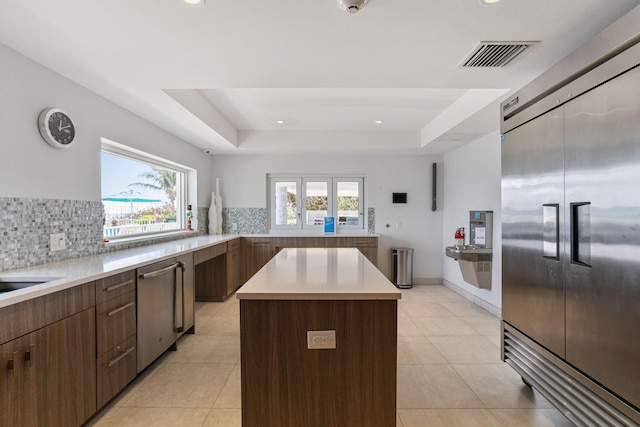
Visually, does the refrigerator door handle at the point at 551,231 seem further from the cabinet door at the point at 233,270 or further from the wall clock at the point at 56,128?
the cabinet door at the point at 233,270

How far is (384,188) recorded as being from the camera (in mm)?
5387

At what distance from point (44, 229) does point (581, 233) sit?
331 cm

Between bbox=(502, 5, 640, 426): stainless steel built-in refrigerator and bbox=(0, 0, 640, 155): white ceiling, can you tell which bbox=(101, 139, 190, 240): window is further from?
bbox=(502, 5, 640, 426): stainless steel built-in refrigerator

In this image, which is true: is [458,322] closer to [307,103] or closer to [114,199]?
[307,103]

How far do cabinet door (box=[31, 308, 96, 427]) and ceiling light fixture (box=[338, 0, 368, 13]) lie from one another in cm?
214

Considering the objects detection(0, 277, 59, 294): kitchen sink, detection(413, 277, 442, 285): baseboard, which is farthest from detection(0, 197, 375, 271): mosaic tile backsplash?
detection(413, 277, 442, 285): baseboard

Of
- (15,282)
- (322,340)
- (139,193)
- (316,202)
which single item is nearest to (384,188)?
(316,202)

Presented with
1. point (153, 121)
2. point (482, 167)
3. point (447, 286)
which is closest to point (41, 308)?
point (153, 121)

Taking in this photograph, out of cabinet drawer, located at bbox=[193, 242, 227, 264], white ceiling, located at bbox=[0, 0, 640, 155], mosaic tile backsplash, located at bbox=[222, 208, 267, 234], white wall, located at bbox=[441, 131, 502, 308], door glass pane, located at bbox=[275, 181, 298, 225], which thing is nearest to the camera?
white ceiling, located at bbox=[0, 0, 640, 155]

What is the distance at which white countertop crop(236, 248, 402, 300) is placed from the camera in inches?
54.5

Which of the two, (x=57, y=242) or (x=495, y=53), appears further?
(x=57, y=242)

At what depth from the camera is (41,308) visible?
1.47 meters

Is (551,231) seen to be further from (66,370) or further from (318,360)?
(66,370)

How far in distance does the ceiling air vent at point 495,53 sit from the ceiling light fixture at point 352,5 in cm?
84
